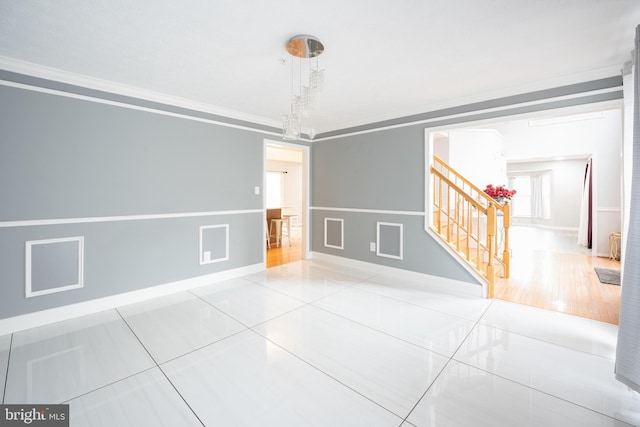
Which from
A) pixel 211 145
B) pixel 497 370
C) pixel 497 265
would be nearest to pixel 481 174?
pixel 497 265

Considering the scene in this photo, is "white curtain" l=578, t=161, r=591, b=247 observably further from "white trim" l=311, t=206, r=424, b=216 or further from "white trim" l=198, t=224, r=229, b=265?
"white trim" l=198, t=224, r=229, b=265

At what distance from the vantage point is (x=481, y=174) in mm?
5551

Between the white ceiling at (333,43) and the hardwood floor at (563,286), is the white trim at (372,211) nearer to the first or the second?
the hardwood floor at (563,286)

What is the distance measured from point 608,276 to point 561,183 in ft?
21.0

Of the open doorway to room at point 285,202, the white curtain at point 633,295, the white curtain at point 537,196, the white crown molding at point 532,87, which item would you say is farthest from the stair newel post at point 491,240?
the white curtain at point 537,196

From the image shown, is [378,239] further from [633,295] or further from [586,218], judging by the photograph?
[586,218]

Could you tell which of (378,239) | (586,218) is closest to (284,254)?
(378,239)

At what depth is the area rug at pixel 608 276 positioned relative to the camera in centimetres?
377

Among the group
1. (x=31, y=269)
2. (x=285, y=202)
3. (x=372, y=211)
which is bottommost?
(x=31, y=269)

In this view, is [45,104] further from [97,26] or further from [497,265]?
[497,265]

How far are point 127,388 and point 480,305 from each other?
130 inches

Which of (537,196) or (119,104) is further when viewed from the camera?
(537,196)

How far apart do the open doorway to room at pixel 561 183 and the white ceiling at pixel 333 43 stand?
0.76 metres

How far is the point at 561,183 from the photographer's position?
351 inches
